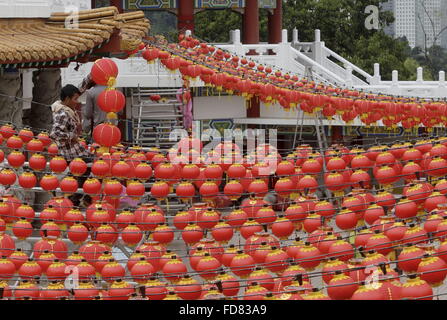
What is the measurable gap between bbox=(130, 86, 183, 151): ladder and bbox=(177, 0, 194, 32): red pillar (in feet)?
11.1

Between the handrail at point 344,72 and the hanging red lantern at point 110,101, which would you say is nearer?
the hanging red lantern at point 110,101

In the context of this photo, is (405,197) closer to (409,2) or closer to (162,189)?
(162,189)

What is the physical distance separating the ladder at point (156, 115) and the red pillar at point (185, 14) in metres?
3.37

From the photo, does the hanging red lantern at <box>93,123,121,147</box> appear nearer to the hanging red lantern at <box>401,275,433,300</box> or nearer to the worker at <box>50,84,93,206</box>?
the worker at <box>50,84,93,206</box>

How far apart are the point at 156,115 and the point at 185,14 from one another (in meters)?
4.92

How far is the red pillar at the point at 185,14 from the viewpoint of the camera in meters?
24.8

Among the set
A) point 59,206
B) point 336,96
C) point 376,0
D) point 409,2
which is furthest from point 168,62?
point 409,2

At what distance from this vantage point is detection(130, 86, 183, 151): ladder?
20375 mm

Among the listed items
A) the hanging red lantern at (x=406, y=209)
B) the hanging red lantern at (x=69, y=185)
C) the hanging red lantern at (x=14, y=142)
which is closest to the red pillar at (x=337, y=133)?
the hanging red lantern at (x=14, y=142)

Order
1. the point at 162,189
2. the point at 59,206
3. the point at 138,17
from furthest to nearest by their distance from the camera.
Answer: the point at 138,17 → the point at 162,189 → the point at 59,206

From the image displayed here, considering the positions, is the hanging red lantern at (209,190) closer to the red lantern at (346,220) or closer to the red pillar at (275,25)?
the red lantern at (346,220)

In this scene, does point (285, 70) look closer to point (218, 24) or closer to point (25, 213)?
point (25, 213)
